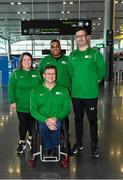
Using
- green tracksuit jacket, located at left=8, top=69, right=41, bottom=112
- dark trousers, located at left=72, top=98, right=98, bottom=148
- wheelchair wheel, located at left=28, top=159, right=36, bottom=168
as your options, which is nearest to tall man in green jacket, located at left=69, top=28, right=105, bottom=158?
dark trousers, located at left=72, top=98, right=98, bottom=148

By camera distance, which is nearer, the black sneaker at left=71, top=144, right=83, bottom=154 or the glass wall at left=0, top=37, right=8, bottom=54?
the black sneaker at left=71, top=144, right=83, bottom=154

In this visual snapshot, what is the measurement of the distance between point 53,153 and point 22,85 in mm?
935

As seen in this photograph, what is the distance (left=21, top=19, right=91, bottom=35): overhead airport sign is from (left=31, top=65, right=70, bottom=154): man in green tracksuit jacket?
1018 cm

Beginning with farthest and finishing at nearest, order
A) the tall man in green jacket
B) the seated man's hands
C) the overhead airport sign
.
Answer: the overhead airport sign → the tall man in green jacket → the seated man's hands

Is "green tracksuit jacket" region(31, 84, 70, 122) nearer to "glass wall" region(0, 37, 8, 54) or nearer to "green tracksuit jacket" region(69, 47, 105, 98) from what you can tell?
"green tracksuit jacket" region(69, 47, 105, 98)

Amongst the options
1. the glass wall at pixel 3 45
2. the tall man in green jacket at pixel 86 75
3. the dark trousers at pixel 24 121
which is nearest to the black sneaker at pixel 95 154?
the tall man in green jacket at pixel 86 75

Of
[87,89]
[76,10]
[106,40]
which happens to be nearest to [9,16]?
[76,10]

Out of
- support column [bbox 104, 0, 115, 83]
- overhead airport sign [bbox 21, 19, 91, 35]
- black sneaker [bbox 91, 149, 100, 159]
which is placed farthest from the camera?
support column [bbox 104, 0, 115, 83]

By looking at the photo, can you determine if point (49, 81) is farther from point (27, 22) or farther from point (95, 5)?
point (95, 5)

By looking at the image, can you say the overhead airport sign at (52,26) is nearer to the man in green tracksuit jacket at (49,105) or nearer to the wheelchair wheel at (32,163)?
the man in green tracksuit jacket at (49,105)

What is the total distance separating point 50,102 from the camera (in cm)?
394

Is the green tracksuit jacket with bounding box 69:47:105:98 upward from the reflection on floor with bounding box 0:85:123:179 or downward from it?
upward

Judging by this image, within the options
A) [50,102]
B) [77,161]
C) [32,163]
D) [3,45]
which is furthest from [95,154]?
[3,45]

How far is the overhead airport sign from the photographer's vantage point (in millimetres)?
13844
